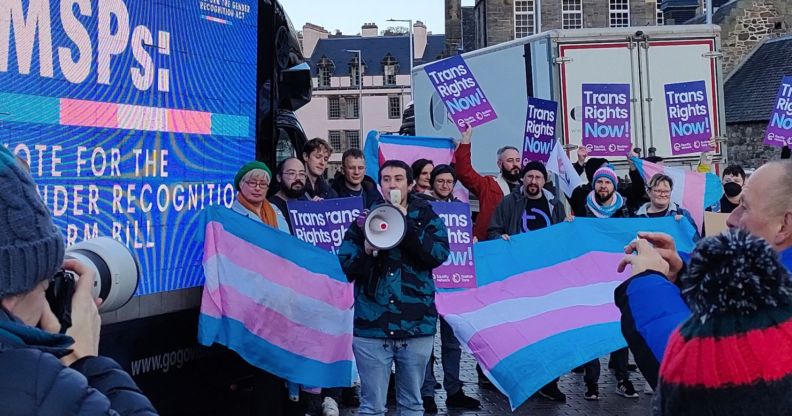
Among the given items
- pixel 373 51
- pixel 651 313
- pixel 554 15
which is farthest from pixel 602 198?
pixel 373 51

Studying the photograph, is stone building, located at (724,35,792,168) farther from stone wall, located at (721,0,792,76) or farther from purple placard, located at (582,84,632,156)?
purple placard, located at (582,84,632,156)

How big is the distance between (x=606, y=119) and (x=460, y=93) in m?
2.18

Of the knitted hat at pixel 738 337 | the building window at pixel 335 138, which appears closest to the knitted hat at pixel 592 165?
the knitted hat at pixel 738 337

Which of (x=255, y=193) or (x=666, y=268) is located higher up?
(x=255, y=193)

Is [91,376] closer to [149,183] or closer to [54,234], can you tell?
[54,234]

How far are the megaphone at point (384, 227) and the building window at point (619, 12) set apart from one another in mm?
42920

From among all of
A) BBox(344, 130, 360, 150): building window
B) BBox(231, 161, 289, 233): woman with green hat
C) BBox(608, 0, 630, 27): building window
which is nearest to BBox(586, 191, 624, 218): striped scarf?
BBox(231, 161, 289, 233): woman with green hat

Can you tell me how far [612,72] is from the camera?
51.6 feet

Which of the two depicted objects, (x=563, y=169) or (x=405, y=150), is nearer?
(x=405, y=150)

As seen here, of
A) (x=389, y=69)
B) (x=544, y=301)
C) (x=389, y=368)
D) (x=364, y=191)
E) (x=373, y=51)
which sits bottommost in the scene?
(x=389, y=368)

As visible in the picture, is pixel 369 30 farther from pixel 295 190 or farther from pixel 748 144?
pixel 295 190

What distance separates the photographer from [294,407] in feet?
25.1

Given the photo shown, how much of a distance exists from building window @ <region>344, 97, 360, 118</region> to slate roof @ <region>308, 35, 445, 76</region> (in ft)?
8.28

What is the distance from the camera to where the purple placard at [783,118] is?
582 inches
